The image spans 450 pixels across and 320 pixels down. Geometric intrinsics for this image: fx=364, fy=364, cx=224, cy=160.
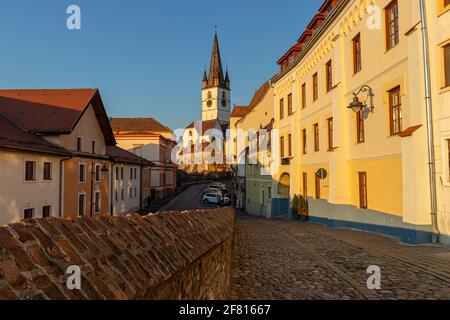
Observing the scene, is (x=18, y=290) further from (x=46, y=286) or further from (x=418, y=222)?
(x=418, y=222)

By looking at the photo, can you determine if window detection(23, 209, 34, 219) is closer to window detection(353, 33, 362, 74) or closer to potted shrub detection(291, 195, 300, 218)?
potted shrub detection(291, 195, 300, 218)

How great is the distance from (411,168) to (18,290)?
11405 millimetres

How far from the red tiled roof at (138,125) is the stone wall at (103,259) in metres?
61.7

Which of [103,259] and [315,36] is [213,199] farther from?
[103,259]

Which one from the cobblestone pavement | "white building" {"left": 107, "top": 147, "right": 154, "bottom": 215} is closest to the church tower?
"white building" {"left": 107, "top": 147, "right": 154, "bottom": 215}

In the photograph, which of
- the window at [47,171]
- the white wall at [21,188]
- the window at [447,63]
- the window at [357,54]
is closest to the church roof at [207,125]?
the white wall at [21,188]

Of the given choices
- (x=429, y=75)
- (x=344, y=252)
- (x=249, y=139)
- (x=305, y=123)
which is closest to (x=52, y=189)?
(x=305, y=123)

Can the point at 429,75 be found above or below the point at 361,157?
above

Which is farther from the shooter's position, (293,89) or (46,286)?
(293,89)

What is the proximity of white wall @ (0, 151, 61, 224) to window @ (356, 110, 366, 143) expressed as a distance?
15933 mm

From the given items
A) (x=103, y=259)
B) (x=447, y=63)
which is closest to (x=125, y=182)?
(x=447, y=63)

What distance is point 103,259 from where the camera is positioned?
Answer: 2561 millimetres

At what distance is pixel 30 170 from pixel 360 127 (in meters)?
16.8

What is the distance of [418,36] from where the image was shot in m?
10.9
